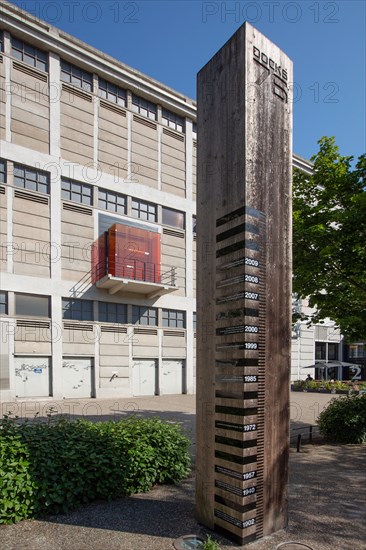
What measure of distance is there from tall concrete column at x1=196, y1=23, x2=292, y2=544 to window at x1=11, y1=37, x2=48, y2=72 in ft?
68.9

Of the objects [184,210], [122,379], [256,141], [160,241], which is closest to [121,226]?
[160,241]

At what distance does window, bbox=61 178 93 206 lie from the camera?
2384cm

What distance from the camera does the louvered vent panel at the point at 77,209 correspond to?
23781mm

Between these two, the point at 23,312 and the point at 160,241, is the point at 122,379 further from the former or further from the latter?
the point at 160,241

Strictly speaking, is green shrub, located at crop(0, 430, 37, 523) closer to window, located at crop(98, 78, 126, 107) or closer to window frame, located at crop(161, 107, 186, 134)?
window, located at crop(98, 78, 126, 107)

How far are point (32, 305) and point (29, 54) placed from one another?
14008 mm

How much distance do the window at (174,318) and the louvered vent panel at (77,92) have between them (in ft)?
46.5

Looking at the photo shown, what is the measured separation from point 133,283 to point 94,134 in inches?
367

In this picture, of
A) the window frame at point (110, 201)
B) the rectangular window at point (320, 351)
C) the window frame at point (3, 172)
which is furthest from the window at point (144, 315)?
the rectangular window at point (320, 351)

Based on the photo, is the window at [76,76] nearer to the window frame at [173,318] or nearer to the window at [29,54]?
the window at [29,54]

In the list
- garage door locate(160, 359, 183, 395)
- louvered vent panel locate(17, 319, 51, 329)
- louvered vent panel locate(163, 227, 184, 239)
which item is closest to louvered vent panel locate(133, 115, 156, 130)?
louvered vent panel locate(163, 227, 184, 239)

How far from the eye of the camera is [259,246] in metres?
5.62

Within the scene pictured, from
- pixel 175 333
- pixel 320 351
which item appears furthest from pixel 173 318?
pixel 320 351

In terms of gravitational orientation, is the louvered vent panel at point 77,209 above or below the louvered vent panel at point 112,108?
below
